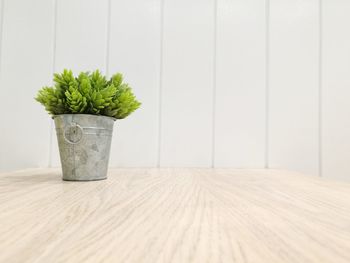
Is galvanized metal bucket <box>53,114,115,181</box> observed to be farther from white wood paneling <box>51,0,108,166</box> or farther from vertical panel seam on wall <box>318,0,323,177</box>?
vertical panel seam on wall <box>318,0,323,177</box>

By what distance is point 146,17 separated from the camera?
95 cm

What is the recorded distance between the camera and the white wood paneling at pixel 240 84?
0.94 m

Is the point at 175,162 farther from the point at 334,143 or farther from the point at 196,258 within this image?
the point at 196,258

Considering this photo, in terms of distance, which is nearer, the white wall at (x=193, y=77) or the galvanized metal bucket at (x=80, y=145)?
the galvanized metal bucket at (x=80, y=145)

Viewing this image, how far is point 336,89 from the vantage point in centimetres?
96

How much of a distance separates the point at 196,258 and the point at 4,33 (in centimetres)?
104

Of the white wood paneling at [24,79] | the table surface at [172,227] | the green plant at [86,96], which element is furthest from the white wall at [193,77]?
the table surface at [172,227]

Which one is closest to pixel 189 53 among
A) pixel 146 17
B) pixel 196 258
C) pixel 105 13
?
pixel 146 17

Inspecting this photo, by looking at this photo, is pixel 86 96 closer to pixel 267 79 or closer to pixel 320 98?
pixel 267 79

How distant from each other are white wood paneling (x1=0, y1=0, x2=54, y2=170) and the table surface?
60 cm

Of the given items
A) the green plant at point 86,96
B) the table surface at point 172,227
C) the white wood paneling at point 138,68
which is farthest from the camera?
the white wood paneling at point 138,68

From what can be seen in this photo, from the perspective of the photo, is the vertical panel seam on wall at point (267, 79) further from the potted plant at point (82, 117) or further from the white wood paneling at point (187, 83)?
the potted plant at point (82, 117)

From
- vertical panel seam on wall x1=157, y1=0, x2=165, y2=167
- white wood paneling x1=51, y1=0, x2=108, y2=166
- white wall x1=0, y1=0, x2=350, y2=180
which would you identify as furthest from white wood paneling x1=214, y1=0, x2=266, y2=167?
white wood paneling x1=51, y1=0, x2=108, y2=166

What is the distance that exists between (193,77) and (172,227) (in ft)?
2.50
